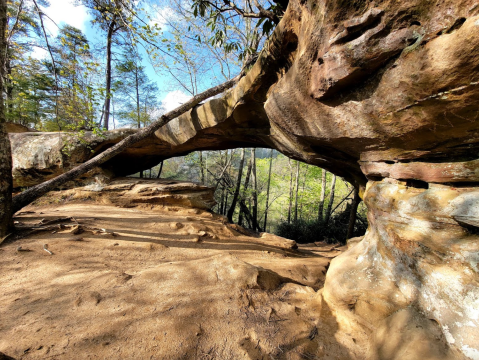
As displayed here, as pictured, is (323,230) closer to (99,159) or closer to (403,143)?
(403,143)

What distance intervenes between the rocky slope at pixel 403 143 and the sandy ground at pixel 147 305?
0.68 meters

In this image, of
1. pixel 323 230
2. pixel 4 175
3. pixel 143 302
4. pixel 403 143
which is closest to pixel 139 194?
pixel 4 175

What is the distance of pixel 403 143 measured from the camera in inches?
97.6

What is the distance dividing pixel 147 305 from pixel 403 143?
3736 millimetres

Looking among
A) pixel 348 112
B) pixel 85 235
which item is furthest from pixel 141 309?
pixel 348 112

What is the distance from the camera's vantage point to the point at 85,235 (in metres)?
4.09

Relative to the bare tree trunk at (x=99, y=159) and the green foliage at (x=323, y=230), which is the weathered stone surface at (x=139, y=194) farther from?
the green foliage at (x=323, y=230)

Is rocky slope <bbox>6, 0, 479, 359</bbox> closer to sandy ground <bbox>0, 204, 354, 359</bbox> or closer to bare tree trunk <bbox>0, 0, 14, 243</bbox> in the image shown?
sandy ground <bbox>0, 204, 354, 359</bbox>

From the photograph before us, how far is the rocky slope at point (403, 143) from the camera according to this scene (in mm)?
1630

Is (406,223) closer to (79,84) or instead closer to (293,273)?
(293,273)

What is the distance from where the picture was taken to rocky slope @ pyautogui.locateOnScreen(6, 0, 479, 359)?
1.63 m

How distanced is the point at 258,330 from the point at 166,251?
2660 millimetres

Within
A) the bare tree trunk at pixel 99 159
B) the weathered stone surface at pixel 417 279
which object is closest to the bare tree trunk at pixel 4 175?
the bare tree trunk at pixel 99 159

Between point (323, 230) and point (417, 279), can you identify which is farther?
point (323, 230)
